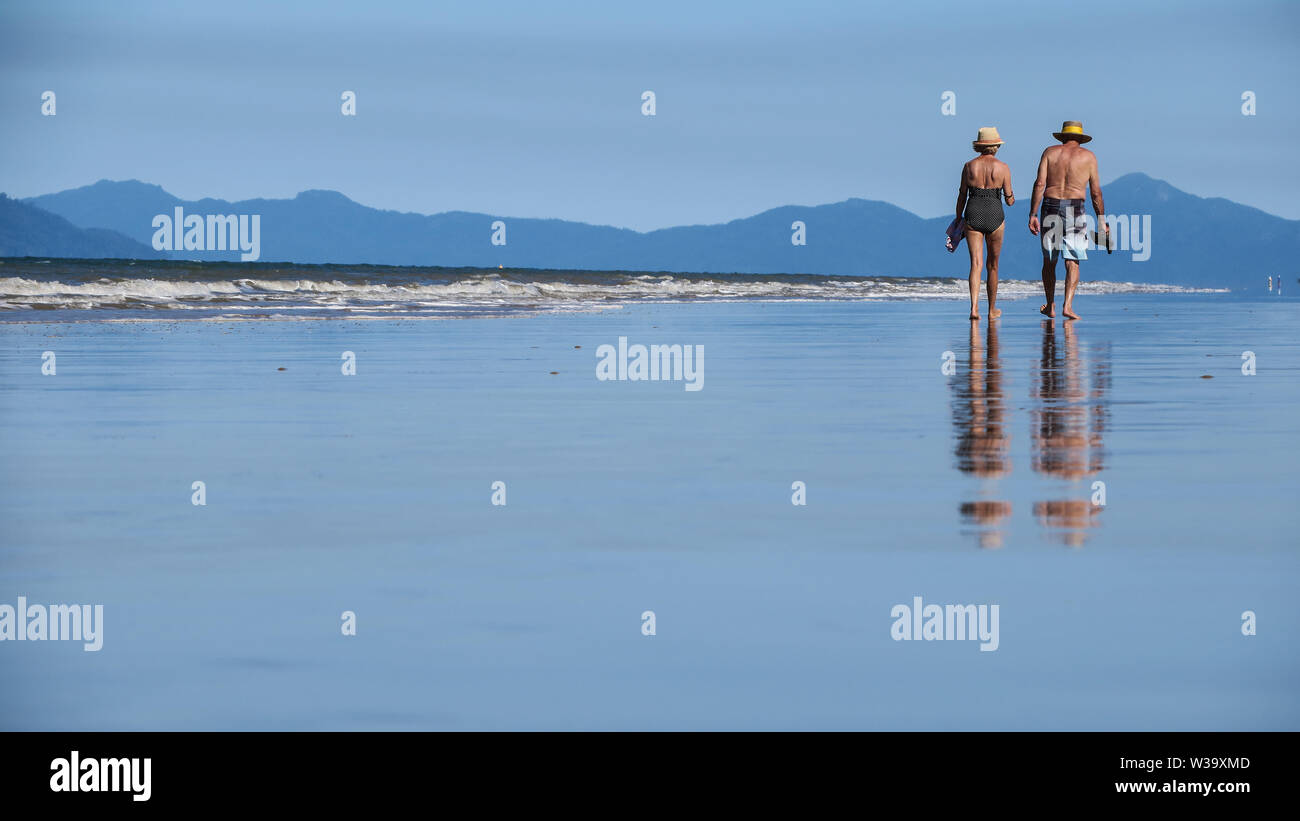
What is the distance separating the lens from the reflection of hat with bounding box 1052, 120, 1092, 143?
17.9 meters

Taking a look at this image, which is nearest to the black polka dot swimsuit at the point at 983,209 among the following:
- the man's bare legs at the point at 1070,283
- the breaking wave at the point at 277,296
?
the man's bare legs at the point at 1070,283

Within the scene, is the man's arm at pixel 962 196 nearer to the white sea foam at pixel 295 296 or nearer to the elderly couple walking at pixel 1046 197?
the elderly couple walking at pixel 1046 197

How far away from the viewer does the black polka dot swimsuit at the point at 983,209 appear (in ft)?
58.9

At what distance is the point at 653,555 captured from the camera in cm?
470

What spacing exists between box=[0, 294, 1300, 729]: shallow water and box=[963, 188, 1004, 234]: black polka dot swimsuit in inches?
312

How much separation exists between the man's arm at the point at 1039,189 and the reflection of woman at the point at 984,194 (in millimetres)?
290

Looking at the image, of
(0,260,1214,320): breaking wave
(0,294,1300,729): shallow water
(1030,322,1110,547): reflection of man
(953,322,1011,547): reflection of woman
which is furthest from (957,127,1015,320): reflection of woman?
(0,260,1214,320): breaking wave

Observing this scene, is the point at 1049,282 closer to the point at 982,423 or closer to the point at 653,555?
the point at 982,423

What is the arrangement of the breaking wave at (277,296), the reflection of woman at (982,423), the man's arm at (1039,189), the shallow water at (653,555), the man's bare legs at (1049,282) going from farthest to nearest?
the breaking wave at (277,296), the man's bare legs at (1049,282), the man's arm at (1039,189), the reflection of woman at (982,423), the shallow water at (653,555)

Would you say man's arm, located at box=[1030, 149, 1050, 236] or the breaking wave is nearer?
man's arm, located at box=[1030, 149, 1050, 236]

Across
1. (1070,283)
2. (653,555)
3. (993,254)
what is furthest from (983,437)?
(1070,283)

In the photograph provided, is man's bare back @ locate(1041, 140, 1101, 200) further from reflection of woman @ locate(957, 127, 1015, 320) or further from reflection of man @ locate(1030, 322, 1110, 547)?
reflection of man @ locate(1030, 322, 1110, 547)
